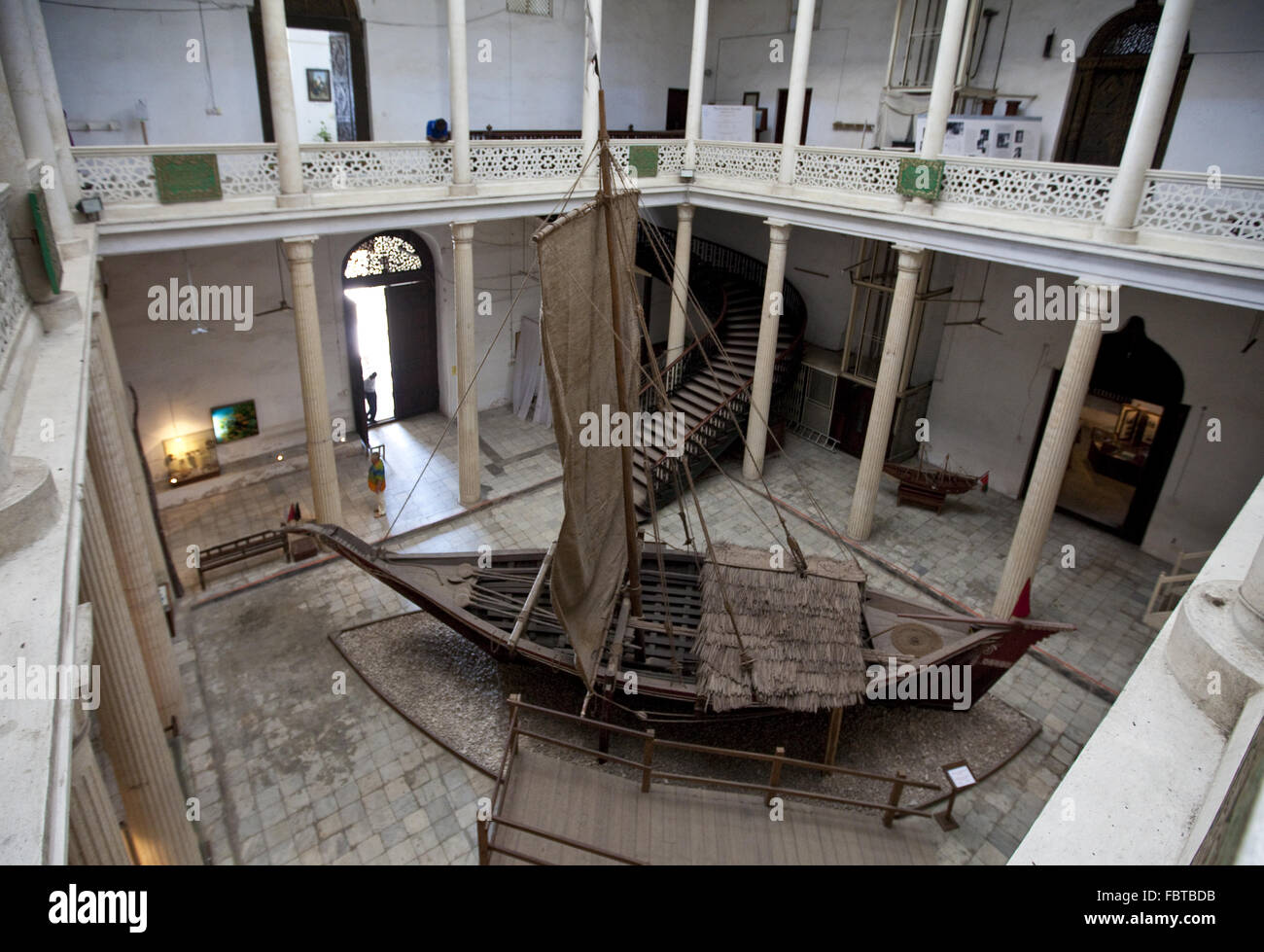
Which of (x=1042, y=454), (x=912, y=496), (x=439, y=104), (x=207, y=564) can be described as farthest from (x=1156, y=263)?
(x=207, y=564)

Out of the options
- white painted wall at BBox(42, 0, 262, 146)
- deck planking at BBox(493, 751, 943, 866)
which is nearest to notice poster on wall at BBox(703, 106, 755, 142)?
white painted wall at BBox(42, 0, 262, 146)

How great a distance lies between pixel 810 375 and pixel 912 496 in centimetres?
355

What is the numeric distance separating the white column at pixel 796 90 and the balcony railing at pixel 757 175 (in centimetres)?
15

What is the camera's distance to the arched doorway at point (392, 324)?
14.2 metres

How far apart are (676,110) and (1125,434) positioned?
11.2m

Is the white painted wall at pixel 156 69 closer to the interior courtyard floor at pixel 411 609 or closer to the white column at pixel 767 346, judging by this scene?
the interior courtyard floor at pixel 411 609

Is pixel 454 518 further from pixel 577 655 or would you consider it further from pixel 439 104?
pixel 439 104

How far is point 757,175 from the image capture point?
12180 millimetres

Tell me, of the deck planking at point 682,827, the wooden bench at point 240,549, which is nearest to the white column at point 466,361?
the wooden bench at point 240,549

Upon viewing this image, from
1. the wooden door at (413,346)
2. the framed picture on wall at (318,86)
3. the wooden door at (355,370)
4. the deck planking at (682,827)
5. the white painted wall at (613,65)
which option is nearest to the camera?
the deck planking at (682,827)

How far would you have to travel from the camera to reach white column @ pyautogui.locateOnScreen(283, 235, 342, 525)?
9.84 metres

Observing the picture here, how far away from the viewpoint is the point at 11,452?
11.7 ft
